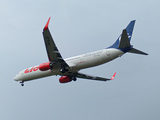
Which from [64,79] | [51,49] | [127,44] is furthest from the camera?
[64,79]

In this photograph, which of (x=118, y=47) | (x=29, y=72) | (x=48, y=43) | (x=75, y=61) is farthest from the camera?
(x=29, y=72)

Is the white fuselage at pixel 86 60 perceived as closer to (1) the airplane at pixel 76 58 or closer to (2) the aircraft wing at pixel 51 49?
(1) the airplane at pixel 76 58

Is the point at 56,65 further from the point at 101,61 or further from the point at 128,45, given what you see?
the point at 128,45

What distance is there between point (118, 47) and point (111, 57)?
5.42 ft

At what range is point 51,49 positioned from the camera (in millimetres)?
34031

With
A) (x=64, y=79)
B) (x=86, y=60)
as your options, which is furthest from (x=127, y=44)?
(x=64, y=79)

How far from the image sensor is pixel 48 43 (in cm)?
3316

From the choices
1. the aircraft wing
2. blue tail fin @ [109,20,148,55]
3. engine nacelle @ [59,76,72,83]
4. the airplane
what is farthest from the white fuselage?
engine nacelle @ [59,76,72,83]

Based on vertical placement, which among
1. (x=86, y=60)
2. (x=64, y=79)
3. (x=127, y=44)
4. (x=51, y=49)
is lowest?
(x=64, y=79)

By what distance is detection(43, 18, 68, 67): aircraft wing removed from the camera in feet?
105

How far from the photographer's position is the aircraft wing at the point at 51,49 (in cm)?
3203

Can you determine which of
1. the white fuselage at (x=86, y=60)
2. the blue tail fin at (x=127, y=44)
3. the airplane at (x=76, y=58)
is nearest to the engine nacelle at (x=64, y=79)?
the airplane at (x=76, y=58)

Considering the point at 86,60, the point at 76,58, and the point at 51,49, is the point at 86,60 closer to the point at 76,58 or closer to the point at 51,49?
the point at 76,58

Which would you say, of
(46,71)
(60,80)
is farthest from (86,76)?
(46,71)
